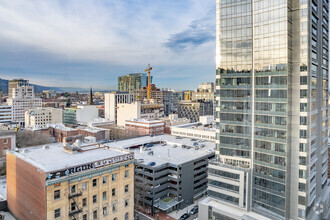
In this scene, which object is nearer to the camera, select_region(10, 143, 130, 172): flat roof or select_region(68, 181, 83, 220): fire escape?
select_region(68, 181, 83, 220): fire escape

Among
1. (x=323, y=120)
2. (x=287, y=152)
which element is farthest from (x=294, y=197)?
(x=323, y=120)

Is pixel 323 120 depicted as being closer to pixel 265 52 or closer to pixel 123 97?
pixel 265 52

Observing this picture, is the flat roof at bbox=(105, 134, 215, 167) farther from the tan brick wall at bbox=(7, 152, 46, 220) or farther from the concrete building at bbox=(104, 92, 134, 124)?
the concrete building at bbox=(104, 92, 134, 124)

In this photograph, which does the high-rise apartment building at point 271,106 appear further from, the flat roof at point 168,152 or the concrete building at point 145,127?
the concrete building at point 145,127

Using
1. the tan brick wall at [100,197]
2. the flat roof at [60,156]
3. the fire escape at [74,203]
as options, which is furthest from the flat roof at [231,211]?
the fire escape at [74,203]

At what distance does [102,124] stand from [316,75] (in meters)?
123

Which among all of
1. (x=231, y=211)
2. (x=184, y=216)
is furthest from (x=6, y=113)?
(x=231, y=211)

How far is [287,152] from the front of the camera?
140 feet

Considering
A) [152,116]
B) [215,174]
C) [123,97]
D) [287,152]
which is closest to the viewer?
[287,152]

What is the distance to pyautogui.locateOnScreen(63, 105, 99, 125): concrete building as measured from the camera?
17450cm

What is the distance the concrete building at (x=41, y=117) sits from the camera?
157 meters

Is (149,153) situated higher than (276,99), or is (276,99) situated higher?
(276,99)

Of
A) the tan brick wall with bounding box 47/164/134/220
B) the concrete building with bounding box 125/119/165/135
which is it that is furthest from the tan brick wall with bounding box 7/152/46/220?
the concrete building with bounding box 125/119/165/135

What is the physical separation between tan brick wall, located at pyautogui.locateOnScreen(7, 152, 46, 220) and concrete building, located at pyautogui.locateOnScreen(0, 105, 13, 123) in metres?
154
